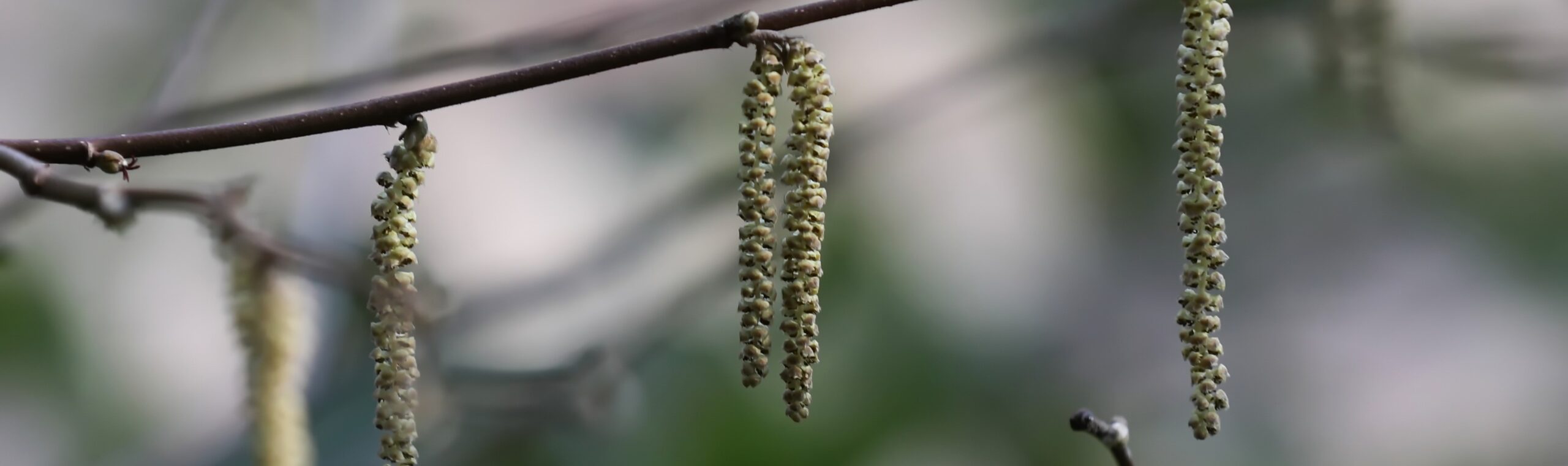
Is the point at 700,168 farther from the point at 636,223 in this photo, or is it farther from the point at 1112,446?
the point at 1112,446

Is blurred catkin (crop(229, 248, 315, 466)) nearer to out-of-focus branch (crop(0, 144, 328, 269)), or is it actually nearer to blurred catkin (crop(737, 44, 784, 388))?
out-of-focus branch (crop(0, 144, 328, 269))

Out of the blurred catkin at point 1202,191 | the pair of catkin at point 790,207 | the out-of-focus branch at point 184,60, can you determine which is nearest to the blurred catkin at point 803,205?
the pair of catkin at point 790,207

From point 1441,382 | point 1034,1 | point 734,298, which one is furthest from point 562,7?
point 1441,382

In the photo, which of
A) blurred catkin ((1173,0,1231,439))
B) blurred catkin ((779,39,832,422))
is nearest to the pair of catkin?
blurred catkin ((779,39,832,422))

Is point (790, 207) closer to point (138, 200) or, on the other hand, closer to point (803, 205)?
point (803, 205)

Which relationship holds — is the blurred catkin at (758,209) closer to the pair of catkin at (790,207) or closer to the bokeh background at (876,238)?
the pair of catkin at (790,207)

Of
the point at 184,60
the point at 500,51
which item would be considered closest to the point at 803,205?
the point at 500,51
